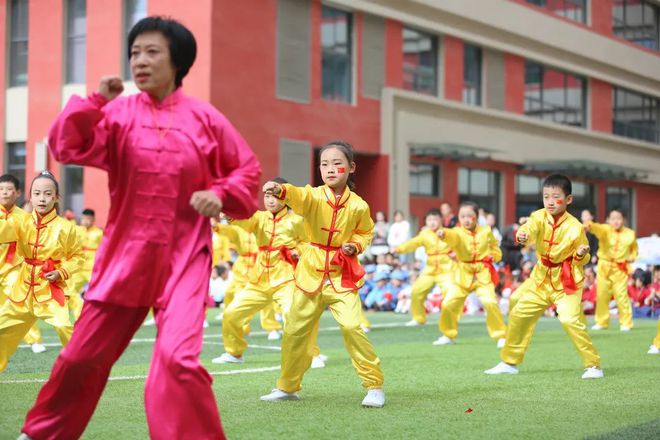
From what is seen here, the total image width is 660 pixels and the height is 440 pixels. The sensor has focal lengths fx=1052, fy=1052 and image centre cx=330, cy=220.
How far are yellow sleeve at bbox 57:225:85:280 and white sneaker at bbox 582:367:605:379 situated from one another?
16.2ft

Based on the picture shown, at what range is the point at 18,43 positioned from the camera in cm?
2694

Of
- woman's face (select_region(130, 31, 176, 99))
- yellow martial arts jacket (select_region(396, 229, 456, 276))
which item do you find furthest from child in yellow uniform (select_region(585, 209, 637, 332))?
woman's face (select_region(130, 31, 176, 99))

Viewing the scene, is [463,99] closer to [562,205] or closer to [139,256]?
[562,205]

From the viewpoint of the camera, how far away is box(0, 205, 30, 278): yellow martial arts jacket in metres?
9.75

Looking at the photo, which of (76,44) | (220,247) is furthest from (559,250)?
(76,44)

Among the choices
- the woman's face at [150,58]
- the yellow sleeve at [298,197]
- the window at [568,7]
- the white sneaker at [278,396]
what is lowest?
the white sneaker at [278,396]

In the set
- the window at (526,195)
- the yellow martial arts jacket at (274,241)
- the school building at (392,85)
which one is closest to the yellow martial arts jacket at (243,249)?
the yellow martial arts jacket at (274,241)

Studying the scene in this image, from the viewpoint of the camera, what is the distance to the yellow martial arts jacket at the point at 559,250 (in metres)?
10.2

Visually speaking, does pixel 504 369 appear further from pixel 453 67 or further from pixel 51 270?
pixel 453 67

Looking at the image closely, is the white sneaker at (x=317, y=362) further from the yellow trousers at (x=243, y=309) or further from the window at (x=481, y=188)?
the window at (x=481, y=188)

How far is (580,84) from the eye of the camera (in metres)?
37.4

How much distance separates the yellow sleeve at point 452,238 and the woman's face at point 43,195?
Result: 5.87m

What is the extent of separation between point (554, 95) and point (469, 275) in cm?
2318

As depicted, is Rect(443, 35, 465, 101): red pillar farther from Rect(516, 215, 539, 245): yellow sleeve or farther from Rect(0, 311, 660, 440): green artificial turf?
Rect(516, 215, 539, 245): yellow sleeve
